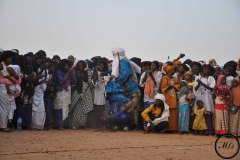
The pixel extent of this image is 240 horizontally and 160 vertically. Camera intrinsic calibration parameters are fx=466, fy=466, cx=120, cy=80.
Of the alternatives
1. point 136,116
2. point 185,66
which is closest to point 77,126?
point 136,116

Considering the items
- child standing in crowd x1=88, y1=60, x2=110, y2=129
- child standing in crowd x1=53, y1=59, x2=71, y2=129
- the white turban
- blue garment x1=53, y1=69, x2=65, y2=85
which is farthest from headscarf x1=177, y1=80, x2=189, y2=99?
the white turban

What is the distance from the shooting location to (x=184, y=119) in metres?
12.6

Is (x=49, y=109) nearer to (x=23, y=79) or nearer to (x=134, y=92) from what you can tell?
(x=23, y=79)

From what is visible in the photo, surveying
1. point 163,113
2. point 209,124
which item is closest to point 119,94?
point 163,113

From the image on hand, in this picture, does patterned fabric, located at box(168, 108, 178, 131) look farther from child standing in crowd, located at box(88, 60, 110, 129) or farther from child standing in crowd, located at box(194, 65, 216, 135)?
child standing in crowd, located at box(88, 60, 110, 129)

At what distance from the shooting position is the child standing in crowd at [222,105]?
11828 mm

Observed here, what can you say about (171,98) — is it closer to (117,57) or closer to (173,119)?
(173,119)

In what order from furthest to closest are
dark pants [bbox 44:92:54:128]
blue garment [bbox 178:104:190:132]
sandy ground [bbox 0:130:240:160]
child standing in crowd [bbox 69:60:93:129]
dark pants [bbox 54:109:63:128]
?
child standing in crowd [bbox 69:60:93:129] < dark pants [bbox 54:109:63:128] < dark pants [bbox 44:92:54:128] < blue garment [bbox 178:104:190:132] < sandy ground [bbox 0:130:240:160]

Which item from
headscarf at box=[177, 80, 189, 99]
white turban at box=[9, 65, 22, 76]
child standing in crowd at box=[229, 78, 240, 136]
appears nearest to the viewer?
white turban at box=[9, 65, 22, 76]

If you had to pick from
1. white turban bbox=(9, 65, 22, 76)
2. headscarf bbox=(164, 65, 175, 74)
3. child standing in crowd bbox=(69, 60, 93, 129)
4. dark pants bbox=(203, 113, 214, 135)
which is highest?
headscarf bbox=(164, 65, 175, 74)

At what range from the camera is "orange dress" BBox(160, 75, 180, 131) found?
12805mm

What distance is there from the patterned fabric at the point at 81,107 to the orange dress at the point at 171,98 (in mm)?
2175

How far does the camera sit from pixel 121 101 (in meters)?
12.9

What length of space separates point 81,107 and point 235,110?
4.35 m
